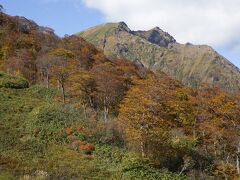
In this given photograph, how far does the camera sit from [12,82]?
65688mm

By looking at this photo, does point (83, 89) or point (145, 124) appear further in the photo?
point (83, 89)

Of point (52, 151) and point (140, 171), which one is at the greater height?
point (52, 151)

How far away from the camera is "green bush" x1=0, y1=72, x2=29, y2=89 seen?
211ft

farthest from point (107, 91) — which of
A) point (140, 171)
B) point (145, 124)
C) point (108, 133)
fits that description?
point (140, 171)

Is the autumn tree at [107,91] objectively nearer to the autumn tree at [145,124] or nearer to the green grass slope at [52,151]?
the green grass slope at [52,151]

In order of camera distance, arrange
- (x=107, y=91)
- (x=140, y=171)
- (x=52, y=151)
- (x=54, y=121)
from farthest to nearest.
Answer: (x=107, y=91) → (x=54, y=121) → (x=52, y=151) → (x=140, y=171)

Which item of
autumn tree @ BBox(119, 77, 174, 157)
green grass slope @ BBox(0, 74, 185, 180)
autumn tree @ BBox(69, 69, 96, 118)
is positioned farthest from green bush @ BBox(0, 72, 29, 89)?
autumn tree @ BBox(119, 77, 174, 157)

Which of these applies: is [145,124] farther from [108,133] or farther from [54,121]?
[54,121]

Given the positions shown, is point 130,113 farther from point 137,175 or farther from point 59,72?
point 59,72

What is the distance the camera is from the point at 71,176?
35906mm

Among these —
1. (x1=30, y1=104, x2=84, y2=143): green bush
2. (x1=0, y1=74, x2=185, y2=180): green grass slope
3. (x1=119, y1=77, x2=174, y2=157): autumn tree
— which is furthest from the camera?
(x1=30, y1=104, x2=84, y2=143): green bush

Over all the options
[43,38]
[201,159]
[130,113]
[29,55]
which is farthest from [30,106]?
[43,38]

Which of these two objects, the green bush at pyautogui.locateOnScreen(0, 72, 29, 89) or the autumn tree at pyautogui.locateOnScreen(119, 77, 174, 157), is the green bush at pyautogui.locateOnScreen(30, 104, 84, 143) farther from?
the green bush at pyautogui.locateOnScreen(0, 72, 29, 89)

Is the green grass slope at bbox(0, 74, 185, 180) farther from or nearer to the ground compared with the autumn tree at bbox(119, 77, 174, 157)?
nearer to the ground
